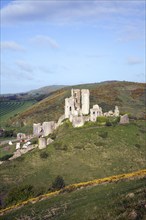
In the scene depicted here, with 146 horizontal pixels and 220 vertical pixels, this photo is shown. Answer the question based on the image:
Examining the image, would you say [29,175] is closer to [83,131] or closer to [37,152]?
[37,152]

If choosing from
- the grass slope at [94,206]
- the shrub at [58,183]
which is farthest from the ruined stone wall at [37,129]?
the grass slope at [94,206]

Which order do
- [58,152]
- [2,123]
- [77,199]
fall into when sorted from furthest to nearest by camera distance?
[2,123] < [58,152] < [77,199]

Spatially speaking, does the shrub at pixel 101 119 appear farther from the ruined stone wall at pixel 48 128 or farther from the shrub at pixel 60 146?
the shrub at pixel 60 146

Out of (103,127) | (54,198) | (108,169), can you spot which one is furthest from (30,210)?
(103,127)

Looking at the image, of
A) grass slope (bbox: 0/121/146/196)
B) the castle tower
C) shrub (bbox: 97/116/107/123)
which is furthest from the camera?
the castle tower

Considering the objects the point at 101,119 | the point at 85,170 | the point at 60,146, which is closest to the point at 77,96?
the point at 101,119

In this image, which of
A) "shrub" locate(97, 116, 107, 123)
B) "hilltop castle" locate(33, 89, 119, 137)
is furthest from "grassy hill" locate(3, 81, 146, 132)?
"shrub" locate(97, 116, 107, 123)

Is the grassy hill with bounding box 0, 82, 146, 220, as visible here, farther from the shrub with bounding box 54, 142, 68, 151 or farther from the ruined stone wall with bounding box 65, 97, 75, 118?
the ruined stone wall with bounding box 65, 97, 75, 118
